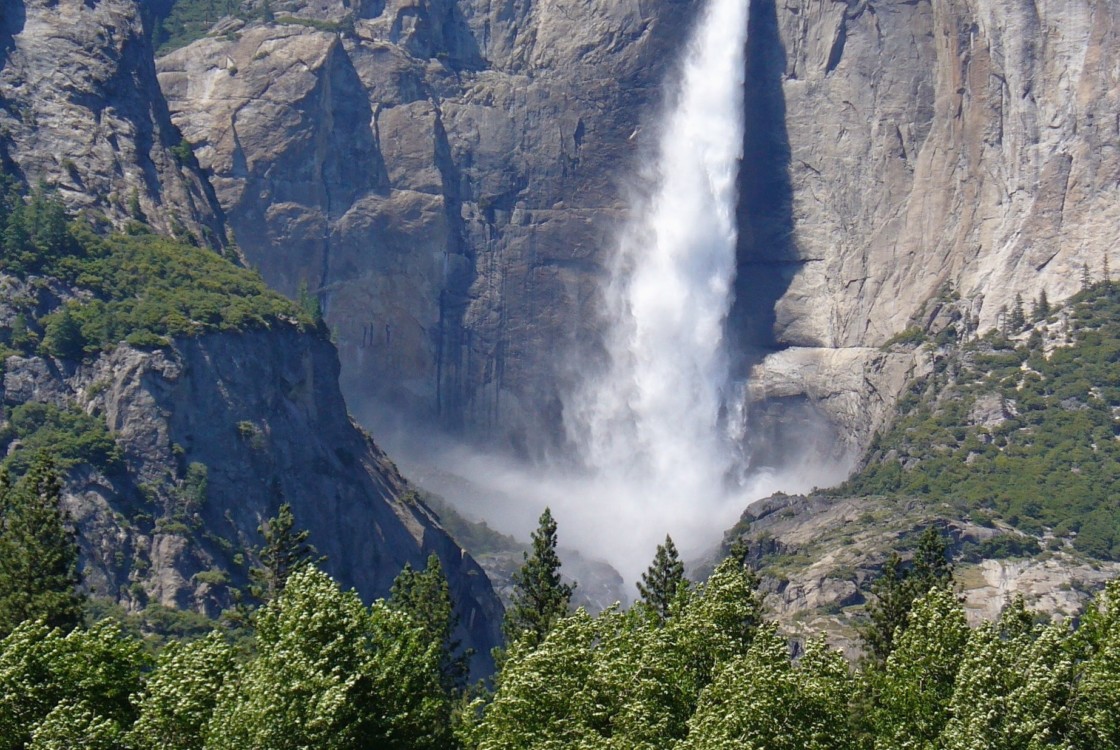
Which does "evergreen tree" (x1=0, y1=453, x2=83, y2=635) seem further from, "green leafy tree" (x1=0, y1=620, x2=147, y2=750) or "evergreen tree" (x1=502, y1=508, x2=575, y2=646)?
"evergreen tree" (x1=502, y1=508, x2=575, y2=646)

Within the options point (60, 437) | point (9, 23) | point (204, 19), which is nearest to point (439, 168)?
point (204, 19)

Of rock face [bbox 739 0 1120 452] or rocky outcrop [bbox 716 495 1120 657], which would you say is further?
rock face [bbox 739 0 1120 452]

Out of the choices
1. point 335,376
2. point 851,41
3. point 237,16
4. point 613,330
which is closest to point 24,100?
point 335,376

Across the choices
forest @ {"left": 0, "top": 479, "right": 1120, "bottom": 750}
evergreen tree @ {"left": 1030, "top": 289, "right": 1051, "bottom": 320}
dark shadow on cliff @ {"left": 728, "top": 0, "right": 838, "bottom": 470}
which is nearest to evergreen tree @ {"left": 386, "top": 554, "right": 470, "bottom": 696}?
forest @ {"left": 0, "top": 479, "right": 1120, "bottom": 750}

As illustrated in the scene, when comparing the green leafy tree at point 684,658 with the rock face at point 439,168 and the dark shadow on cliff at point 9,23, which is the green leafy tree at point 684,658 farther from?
the rock face at point 439,168

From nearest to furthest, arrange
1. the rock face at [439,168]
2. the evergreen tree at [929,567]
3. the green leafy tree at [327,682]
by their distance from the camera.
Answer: the green leafy tree at [327,682]
the evergreen tree at [929,567]
the rock face at [439,168]

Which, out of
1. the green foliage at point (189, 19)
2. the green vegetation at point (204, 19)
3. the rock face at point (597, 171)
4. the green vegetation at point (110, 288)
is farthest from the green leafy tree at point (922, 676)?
the green foliage at point (189, 19)
